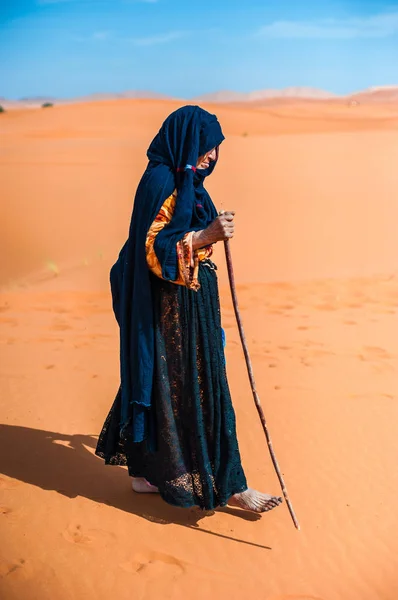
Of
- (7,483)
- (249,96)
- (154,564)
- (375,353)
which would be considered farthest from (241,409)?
(249,96)

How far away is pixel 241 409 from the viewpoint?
5.64 meters

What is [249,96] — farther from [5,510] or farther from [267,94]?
[5,510]

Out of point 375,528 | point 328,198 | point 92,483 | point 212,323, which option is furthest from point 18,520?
point 328,198

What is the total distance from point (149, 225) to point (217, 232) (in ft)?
1.14

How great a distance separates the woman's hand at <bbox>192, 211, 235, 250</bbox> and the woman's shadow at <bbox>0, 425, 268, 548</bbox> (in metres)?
1.49

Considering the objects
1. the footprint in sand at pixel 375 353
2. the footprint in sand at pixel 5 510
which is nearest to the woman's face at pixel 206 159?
the footprint in sand at pixel 5 510

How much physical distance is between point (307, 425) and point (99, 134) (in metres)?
21.9

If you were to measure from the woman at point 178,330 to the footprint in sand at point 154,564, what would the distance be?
0.89ft

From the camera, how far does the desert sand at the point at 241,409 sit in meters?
3.70

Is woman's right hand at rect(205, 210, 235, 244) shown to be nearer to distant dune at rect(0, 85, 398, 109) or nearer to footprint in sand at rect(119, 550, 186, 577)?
footprint in sand at rect(119, 550, 186, 577)

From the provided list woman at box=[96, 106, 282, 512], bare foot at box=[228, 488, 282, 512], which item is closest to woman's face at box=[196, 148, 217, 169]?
woman at box=[96, 106, 282, 512]

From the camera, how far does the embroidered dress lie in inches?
151

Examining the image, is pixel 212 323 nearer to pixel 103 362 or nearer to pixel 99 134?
pixel 103 362

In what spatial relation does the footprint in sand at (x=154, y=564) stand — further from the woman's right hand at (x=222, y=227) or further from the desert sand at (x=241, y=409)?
the woman's right hand at (x=222, y=227)
